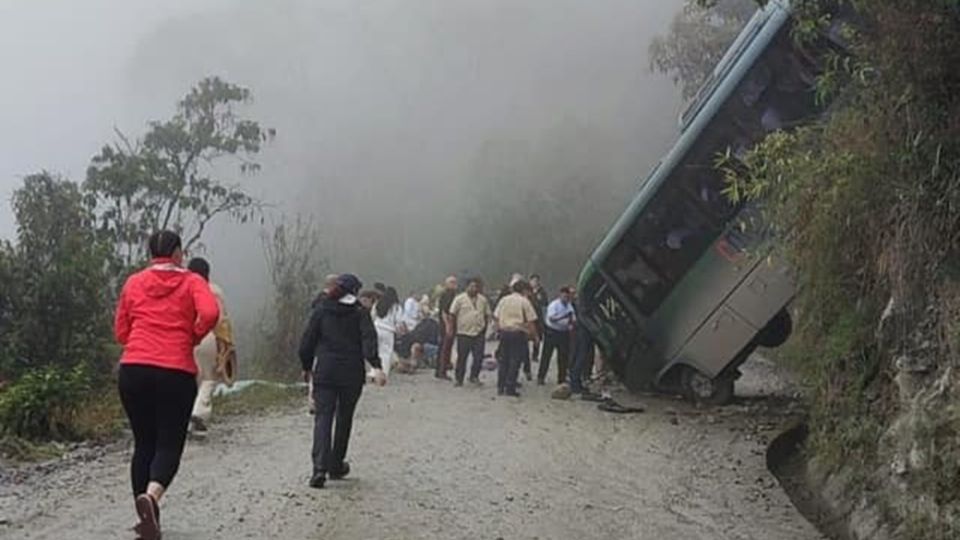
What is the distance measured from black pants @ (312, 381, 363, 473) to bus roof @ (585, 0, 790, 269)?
21.1 feet

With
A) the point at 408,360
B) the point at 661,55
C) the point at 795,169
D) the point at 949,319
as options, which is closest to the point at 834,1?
the point at 795,169

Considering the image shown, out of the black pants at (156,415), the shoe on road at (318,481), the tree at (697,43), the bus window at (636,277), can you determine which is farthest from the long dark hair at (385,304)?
the tree at (697,43)

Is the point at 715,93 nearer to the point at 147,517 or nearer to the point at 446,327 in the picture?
the point at 446,327

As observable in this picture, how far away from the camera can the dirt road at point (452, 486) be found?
288 inches

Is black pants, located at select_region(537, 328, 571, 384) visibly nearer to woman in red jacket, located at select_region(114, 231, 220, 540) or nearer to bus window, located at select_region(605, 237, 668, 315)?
bus window, located at select_region(605, 237, 668, 315)

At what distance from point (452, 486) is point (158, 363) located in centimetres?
328

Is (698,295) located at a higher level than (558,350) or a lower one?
higher

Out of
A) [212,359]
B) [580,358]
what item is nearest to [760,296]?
[580,358]

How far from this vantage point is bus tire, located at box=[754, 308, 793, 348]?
13633 mm

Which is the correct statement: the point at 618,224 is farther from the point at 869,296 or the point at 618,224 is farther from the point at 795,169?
the point at 869,296

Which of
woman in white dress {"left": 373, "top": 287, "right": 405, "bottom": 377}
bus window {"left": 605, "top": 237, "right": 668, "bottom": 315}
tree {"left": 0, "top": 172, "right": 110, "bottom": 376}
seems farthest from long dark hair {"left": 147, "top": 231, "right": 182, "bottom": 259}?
bus window {"left": 605, "top": 237, "right": 668, "bottom": 315}

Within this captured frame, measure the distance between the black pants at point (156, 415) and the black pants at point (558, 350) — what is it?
10.8m

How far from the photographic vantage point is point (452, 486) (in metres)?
8.80

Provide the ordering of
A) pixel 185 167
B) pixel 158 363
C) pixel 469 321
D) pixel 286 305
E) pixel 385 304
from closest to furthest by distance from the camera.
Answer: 1. pixel 158 363
2. pixel 385 304
3. pixel 469 321
4. pixel 286 305
5. pixel 185 167
